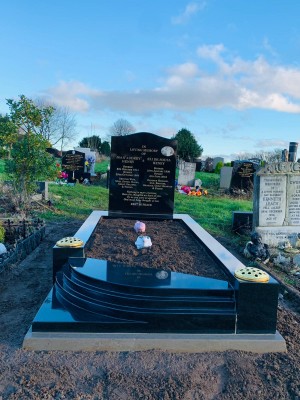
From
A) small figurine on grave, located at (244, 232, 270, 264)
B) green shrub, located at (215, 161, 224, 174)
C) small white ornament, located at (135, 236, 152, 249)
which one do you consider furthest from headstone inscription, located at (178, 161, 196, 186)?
small white ornament, located at (135, 236, 152, 249)

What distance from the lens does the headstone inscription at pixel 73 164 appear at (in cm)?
1759

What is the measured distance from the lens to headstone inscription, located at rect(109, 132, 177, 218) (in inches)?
291

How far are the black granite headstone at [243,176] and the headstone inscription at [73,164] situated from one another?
23.3 feet

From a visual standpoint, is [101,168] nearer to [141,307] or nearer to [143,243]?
[143,243]

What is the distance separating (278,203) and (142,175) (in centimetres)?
281

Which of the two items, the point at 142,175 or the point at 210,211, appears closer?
the point at 142,175

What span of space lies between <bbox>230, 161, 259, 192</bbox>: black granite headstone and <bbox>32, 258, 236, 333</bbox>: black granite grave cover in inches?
478

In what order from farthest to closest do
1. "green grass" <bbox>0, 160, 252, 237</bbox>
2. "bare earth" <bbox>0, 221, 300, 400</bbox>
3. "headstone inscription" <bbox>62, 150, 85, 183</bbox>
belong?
"headstone inscription" <bbox>62, 150, 85, 183</bbox> → "green grass" <bbox>0, 160, 252, 237</bbox> → "bare earth" <bbox>0, 221, 300, 400</bbox>

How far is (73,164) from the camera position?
17.8m

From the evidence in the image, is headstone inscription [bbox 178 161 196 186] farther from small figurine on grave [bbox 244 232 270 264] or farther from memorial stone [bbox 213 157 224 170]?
small figurine on grave [bbox 244 232 270 264]

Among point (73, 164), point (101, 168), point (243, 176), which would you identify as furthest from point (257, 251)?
point (101, 168)

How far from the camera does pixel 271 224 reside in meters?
7.57

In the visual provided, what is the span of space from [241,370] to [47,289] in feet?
8.83

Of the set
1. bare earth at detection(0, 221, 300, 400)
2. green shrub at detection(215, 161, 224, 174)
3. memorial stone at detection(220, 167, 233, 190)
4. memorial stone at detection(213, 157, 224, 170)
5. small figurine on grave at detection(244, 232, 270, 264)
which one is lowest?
bare earth at detection(0, 221, 300, 400)
